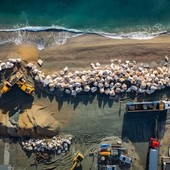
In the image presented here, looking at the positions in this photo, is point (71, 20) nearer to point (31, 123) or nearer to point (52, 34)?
point (52, 34)

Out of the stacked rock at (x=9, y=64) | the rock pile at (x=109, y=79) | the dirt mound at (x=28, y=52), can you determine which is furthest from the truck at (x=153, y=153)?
the stacked rock at (x=9, y=64)

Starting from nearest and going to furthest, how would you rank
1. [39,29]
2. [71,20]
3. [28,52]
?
1. [28,52]
2. [39,29]
3. [71,20]

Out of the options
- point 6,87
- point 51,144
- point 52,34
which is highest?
point 52,34

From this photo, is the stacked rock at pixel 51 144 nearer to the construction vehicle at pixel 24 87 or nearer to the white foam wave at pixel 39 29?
the construction vehicle at pixel 24 87

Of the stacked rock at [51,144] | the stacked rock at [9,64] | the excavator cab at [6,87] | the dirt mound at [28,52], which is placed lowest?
the stacked rock at [51,144]

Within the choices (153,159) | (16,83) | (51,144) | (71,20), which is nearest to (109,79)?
(71,20)

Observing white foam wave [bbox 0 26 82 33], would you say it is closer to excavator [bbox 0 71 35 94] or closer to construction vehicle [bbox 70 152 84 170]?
excavator [bbox 0 71 35 94]

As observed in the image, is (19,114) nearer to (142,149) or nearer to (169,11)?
(142,149)
